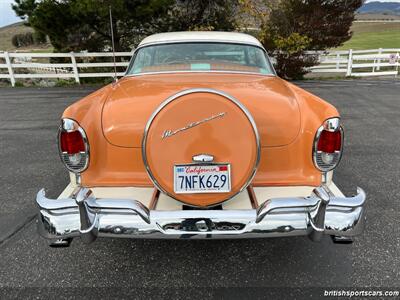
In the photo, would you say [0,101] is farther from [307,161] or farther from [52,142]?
[307,161]

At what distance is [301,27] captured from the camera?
1306cm

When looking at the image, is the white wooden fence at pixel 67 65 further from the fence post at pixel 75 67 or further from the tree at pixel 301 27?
the tree at pixel 301 27

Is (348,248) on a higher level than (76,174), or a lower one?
lower

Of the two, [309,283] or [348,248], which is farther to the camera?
[348,248]

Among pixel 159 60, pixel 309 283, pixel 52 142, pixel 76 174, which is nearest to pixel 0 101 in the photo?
pixel 52 142

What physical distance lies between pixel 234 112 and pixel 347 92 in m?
9.36

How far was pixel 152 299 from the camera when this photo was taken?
2219 mm

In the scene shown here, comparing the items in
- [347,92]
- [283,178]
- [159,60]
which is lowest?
[347,92]

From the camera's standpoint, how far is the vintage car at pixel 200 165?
1988 millimetres

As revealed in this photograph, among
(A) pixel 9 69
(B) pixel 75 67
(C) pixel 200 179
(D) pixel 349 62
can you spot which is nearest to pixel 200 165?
(C) pixel 200 179

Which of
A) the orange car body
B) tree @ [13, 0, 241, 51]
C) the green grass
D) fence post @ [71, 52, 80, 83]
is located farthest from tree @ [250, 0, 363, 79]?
the green grass

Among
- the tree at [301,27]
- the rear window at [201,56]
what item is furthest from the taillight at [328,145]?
the tree at [301,27]

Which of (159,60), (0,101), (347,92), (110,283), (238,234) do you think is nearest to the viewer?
(238,234)

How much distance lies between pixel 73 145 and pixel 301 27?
1287 centimetres
